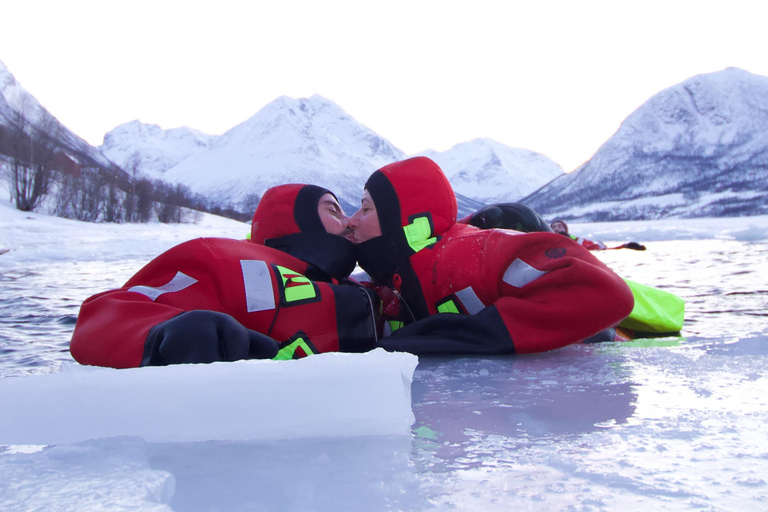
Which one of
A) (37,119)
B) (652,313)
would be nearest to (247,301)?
(652,313)

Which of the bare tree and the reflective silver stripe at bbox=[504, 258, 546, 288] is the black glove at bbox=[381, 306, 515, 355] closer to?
the reflective silver stripe at bbox=[504, 258, 546, 288]

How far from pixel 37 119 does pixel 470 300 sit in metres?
39.1

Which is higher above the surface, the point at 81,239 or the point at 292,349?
the point at 292,349

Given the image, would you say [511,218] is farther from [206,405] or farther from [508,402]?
[206,405]

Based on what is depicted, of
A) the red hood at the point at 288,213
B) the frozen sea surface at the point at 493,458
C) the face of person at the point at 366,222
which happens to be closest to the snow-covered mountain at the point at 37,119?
the red hood at the point at 288,213

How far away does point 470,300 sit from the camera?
2217 millimetres

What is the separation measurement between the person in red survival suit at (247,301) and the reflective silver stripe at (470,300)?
13.0 inches

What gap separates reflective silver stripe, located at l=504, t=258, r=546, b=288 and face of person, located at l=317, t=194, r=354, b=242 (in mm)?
641

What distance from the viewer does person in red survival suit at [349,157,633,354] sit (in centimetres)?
205

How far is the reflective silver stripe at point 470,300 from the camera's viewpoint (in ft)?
7.23

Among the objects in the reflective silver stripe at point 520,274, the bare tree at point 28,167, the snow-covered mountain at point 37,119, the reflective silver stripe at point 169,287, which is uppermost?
the snow-covered mountain at point 37,119

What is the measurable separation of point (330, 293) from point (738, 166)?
144 m

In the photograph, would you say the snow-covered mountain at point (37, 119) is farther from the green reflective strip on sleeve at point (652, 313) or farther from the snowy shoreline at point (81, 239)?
the green reflective strip on sleeve at point (652, 313)

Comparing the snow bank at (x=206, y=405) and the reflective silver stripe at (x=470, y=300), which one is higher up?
the reflective silver stripe at (x=470, y=300)
